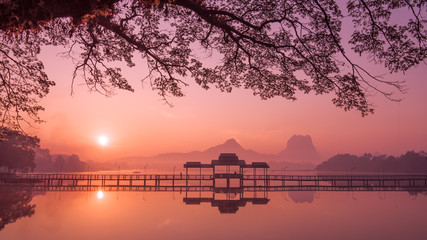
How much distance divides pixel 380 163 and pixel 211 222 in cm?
13287

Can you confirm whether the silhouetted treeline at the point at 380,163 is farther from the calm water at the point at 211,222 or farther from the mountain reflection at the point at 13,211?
the mountain reflection at the point at 13,211

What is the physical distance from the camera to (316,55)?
816 centimetres

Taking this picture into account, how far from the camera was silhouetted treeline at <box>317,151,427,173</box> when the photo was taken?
344 feet

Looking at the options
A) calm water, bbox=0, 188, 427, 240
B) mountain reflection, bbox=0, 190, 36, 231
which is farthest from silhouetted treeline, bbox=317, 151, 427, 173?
mountain reflection, bbox=0, 190, 36, 231

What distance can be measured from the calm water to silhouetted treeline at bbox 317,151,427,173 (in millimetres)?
61501

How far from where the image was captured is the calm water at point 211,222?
13609mm

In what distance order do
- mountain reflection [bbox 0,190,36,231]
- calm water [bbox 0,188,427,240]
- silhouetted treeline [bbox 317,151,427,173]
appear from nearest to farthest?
calm water [bbox 0,188,427,240]
mountain reflection [bbox 0,190,36,231]
silhouetted treeline [bbox 317,151,427,173]

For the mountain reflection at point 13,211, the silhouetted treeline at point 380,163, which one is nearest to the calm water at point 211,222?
the mountain reflection at point 13,211

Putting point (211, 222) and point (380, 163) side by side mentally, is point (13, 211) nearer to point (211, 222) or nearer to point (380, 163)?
point (211, 222)

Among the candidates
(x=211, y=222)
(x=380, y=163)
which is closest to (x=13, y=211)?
(x=211, y=222)

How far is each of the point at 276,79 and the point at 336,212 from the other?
1487cm

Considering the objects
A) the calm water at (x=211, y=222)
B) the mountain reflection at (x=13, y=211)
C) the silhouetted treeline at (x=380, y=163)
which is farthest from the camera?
the silhouetted treeline at (x=380, y=163)

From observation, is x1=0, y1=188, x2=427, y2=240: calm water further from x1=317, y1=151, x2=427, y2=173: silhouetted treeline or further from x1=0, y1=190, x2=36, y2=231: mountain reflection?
x1=317, y1=151, x2=427, y2=173: silhouetted treeline

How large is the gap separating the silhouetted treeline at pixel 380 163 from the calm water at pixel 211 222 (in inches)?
2421
